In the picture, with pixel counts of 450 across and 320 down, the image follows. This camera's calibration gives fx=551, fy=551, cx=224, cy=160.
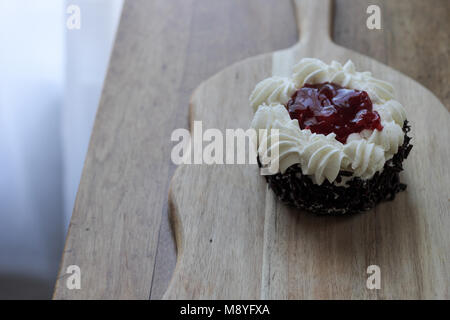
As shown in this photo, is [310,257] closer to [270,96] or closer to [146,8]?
[270,96]

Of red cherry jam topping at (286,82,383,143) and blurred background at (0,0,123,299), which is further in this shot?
blurred background at (0,0,123,299)

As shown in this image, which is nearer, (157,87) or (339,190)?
(339,190)
